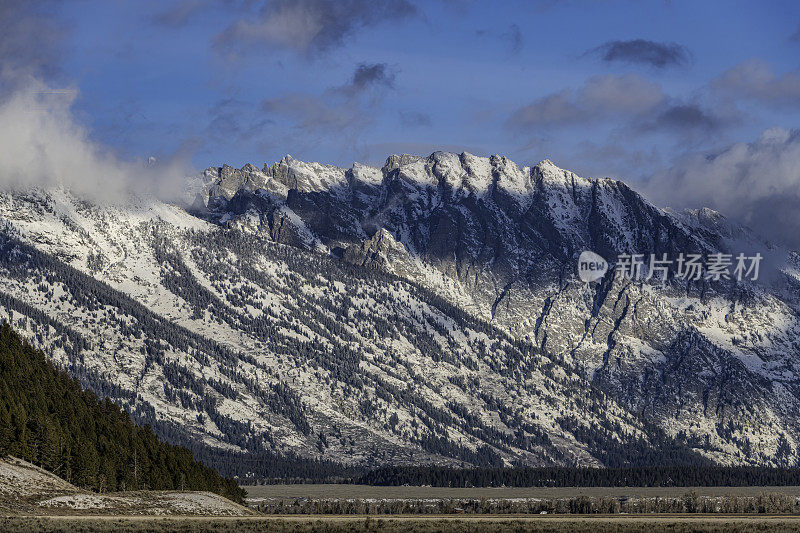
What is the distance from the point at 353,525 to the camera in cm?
13450

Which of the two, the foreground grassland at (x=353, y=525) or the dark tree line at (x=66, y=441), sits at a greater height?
the dark tree line at (x=66, y=441)

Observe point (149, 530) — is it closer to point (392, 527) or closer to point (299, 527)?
point (299, 527)

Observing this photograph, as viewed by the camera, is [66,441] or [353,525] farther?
[66,441]

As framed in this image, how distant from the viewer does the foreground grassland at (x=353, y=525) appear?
11631 cm

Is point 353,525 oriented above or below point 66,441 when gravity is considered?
below

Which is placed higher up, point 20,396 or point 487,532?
point 20,396

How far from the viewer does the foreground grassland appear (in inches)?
4579

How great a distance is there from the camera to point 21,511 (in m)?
125

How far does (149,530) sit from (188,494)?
111ft

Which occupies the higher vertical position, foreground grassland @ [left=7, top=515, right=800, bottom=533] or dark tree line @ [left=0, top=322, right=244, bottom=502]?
dark tree line @ [left=0, top=322, right=244, bottom=502]

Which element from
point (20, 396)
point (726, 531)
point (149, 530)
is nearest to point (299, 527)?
point (149, 530)

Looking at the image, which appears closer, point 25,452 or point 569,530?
point 569,530

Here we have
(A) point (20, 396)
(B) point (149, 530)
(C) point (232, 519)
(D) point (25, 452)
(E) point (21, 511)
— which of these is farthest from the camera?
(A) point (20, 396)

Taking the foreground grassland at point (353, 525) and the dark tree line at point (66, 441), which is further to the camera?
the dark tree line at point (66, 441)
